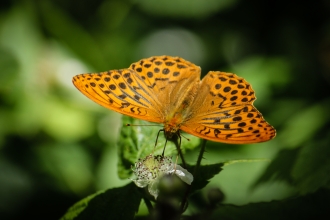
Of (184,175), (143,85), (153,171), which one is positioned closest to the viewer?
(184,175)

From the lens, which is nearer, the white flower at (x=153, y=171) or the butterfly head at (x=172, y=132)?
the white flower at (x=153, y=171)

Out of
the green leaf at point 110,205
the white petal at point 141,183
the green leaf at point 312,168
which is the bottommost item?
the green leaf at point 110,205

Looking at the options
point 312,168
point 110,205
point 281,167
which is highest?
point 312,168

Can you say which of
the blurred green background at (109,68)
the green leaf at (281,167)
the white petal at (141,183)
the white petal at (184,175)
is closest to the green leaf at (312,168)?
the green leaf at (281,167)

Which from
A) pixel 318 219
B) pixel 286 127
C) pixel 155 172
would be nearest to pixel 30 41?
pixel 286 127

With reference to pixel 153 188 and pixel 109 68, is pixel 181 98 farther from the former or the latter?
pixel 109 68

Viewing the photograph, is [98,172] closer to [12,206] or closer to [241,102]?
[12,206]

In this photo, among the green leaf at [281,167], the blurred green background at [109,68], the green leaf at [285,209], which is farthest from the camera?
the blurred green background at [109,68]

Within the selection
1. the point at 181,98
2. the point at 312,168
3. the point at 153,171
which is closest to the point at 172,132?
the point at 153,171

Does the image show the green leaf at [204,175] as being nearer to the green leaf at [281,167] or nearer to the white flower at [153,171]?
the white flower at [153,171]
